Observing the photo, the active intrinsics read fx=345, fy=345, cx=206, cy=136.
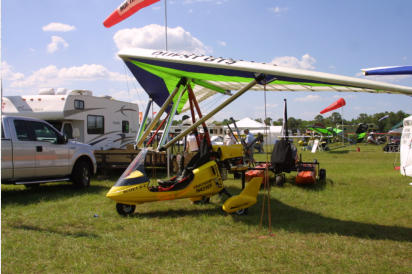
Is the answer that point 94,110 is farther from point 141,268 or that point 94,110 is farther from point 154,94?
point 141,268

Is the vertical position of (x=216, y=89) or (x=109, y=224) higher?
(x=216, y=89)

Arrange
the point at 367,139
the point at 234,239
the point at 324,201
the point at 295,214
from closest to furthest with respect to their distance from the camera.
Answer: the point at 234,239 → the point at 295,214 → the point at 324,201 → the point at 367,139

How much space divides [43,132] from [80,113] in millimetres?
3493

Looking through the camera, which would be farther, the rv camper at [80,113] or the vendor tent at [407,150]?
the rv camper at [80,113]

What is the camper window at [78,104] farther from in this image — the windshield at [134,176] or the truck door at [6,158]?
the windshield at [134,176]

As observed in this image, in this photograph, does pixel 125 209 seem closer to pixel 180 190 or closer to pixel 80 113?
pixel 180 190

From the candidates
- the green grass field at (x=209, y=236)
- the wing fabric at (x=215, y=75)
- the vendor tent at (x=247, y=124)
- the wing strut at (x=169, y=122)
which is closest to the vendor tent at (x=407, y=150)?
the green grass field at (x=209, y=236)

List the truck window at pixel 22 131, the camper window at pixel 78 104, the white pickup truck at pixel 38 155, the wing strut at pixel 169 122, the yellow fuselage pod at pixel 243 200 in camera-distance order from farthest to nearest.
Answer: the camper window at pixel 78 104
the truck window at pixel 22 131
the white pickup truck at pixel 38 155
the wing strut at pixel 169 122
the yellow fuselage pod at pixel 243 200

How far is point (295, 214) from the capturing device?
6.54 metres

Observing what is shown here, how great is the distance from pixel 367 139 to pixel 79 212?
37.2m

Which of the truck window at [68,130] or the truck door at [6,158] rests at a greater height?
the truck window at [68,130]

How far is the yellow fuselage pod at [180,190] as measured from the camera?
623 centimetres

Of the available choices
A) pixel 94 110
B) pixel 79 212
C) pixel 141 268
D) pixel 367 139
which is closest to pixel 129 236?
pixel 141 268

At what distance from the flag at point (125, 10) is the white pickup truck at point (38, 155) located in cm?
452
